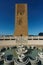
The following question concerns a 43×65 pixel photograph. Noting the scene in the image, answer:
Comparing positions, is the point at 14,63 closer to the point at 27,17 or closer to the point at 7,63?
the point at 7,63

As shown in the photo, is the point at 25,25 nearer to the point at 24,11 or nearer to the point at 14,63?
the point at 24,11

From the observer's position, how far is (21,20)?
3284 cm

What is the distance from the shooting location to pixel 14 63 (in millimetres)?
13398

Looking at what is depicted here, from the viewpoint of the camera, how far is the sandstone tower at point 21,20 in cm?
3269

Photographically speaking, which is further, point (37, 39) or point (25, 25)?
point (25, 25)

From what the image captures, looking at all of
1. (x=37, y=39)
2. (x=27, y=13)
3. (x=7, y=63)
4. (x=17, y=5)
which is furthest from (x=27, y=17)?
(x=7, y=63)

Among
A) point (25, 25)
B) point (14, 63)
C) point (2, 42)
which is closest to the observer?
point (14, 63)

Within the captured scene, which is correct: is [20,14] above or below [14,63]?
above

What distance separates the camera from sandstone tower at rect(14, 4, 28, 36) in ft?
107

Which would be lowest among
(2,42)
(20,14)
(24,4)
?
(2,42)

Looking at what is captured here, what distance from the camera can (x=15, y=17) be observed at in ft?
109

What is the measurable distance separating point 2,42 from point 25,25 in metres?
7.36

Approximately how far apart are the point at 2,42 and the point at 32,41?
510cm

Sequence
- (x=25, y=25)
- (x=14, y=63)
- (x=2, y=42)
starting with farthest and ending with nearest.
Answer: (x=25, y=25), (x=2, y=42), (x=14, y=63)
